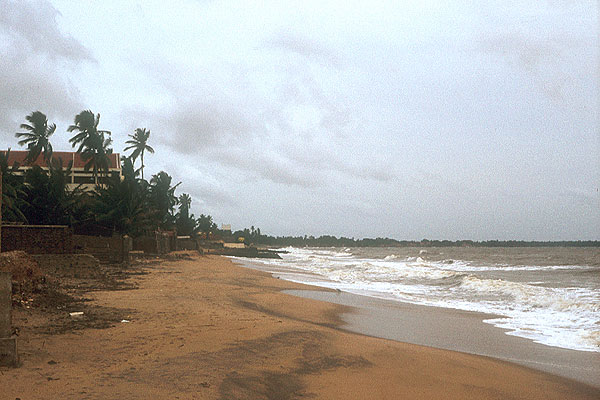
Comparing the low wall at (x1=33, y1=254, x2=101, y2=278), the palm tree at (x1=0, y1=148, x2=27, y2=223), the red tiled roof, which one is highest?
the red tiled roof

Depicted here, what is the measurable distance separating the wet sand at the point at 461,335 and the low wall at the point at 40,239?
398 inches

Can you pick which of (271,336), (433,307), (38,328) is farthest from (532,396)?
(433,307)

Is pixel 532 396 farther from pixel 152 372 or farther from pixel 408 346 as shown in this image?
→ pixel 152 372

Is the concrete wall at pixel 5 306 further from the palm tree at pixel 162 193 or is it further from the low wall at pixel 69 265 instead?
the palm tree at pixel 162 193

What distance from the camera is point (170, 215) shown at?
57.9 m

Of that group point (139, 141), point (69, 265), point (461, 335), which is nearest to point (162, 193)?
point (139, 141)

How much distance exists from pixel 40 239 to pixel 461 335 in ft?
47.0

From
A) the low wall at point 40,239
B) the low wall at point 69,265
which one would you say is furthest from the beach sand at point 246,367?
the low wall at point 40,239

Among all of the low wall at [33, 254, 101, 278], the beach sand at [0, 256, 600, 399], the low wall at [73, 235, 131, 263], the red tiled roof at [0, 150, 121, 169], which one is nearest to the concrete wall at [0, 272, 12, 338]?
the beach sand at [0, 256, 600, 399]

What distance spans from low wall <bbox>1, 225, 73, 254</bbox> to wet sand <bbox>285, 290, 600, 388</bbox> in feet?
33.2

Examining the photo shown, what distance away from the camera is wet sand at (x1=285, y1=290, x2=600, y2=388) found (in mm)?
7582

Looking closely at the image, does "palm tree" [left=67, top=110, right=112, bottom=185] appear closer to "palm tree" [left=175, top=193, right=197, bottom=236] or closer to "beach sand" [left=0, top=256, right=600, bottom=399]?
"palm tree" [left=175, top=193, right=197, bottom=236]

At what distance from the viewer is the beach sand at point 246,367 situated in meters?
4.97

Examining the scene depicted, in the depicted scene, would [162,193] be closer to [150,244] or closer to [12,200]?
[150,244]
